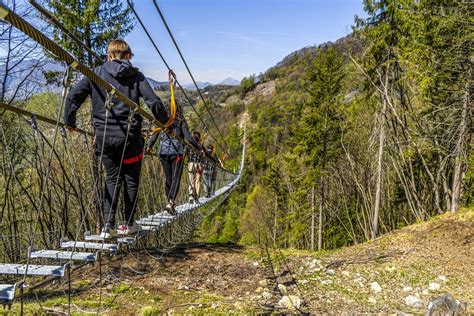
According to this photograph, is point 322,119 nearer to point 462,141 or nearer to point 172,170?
point 462,141

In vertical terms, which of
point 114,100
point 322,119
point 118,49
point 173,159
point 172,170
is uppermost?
point 322,119

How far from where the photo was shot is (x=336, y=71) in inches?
628

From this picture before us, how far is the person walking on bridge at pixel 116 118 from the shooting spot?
256 centimetres

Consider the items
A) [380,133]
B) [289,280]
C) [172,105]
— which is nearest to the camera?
[172,105]

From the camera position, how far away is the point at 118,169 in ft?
9.07

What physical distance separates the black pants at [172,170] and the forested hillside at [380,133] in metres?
4.54

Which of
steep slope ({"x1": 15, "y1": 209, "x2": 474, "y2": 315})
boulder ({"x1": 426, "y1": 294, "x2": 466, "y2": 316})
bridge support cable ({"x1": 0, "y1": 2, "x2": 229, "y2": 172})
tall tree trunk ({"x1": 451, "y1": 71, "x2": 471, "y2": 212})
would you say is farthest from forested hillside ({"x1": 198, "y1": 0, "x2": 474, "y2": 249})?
bridge support cable ({"x1": 0, "y1": 2, "x2": 229, "y2": 172})

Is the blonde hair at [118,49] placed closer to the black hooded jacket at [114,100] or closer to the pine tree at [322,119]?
the black hooded jacket at [114,100]

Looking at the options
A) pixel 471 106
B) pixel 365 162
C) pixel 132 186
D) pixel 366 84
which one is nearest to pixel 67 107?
pixel 132 186

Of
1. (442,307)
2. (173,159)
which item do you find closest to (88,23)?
(173,159)

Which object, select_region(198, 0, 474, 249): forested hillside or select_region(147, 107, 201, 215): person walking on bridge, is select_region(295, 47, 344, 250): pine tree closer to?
select_region(198, 0, 474, 249): forested hillside

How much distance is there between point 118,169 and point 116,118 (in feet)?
1.21

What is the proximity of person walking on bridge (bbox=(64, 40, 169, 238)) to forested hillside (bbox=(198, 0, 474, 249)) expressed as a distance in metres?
5.55

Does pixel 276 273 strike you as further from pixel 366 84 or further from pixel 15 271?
pixel 366 84
